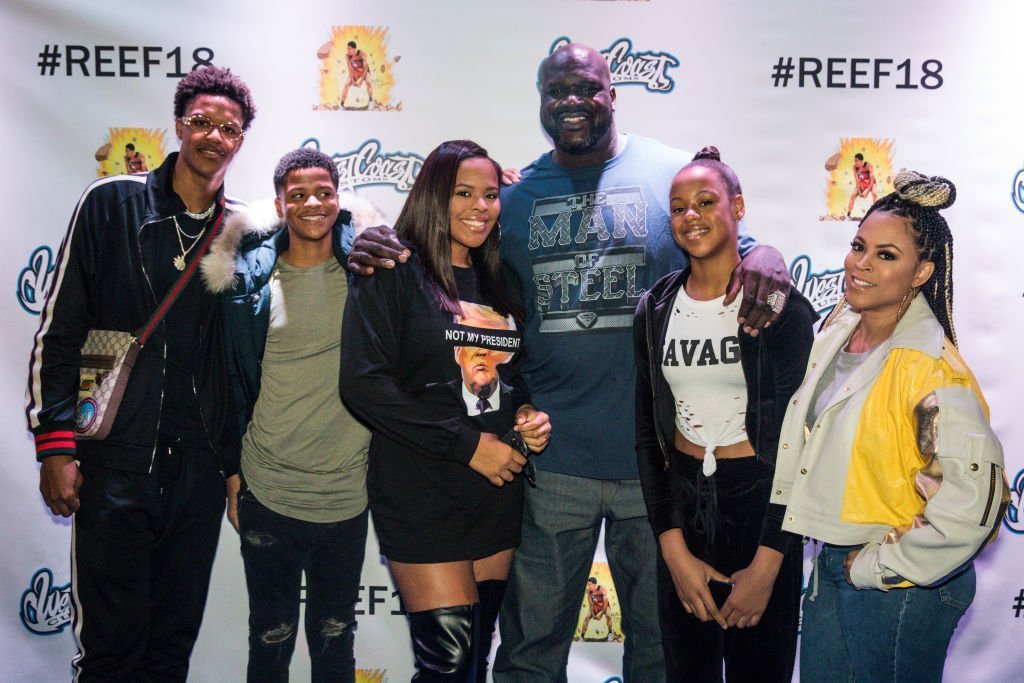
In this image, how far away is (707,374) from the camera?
7.98 feet

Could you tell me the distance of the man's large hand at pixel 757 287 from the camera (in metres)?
2.34

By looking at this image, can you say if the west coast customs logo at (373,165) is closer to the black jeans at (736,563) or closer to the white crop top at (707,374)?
the white crop top at (707,374)

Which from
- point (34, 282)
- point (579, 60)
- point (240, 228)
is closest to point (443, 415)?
point (240, 228)

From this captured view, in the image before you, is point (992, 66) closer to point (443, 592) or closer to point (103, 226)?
point (443, 592)

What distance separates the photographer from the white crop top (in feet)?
7.91

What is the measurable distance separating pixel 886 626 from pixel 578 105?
6.07 feet

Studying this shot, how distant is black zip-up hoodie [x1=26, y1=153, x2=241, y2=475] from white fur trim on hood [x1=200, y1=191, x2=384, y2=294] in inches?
6.2

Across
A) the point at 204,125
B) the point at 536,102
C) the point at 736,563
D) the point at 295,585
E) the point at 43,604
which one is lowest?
the point at 43,604

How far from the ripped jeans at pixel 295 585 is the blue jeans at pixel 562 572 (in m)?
0.54

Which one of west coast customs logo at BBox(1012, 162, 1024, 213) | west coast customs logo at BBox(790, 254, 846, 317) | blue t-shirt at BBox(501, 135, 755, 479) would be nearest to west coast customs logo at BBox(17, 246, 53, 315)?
blue t-shirt at BBox(501, 135, 755, 479)

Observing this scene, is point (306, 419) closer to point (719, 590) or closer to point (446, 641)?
point (446, 641)

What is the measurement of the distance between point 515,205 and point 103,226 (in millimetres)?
1378

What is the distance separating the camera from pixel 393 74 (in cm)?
335

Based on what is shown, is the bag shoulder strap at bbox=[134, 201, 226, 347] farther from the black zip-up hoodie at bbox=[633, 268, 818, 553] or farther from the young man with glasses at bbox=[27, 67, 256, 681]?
the black zip-up hoodie at bbox=[633, 268, 818, 553]
